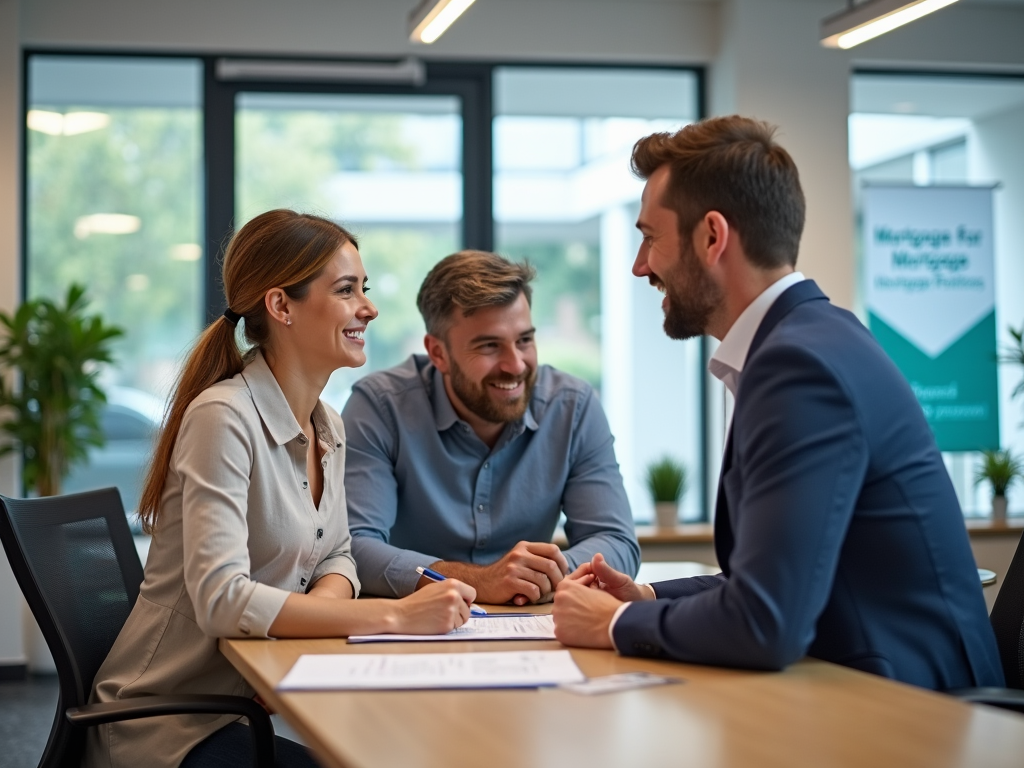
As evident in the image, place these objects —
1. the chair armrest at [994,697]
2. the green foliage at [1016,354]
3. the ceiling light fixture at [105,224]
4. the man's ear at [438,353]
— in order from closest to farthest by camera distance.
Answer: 1. the chair armrest at [994,697]
2. the man's ear at [438,353]
3. the green foliage at [1016,354]
4. the ceiling light fixture at [105,224]

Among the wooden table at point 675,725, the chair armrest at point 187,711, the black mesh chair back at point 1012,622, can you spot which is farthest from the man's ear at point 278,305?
the black mesh chair back at point 1012,622

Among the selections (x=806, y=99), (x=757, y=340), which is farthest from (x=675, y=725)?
(x=806, y=99)

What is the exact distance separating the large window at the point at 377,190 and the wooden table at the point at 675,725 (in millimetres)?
4606

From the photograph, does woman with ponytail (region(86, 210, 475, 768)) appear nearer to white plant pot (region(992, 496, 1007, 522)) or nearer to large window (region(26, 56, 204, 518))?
large window (region(26, 56, 204, 518))

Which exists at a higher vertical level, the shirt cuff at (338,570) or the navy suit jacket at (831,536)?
the navy suit jacket at (831,536)

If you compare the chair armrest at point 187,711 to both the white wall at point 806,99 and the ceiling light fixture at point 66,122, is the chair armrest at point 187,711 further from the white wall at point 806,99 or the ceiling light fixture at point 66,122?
the ceiling light fixture at point 66,122

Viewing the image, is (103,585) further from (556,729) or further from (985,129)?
(985,129)

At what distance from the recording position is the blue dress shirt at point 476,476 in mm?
2811

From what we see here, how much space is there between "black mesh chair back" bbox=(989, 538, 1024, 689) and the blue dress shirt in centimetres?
88

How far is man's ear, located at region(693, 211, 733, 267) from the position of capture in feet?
6.06

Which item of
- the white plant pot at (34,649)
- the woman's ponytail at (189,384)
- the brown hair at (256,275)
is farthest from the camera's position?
the white plant pot at (34,649)

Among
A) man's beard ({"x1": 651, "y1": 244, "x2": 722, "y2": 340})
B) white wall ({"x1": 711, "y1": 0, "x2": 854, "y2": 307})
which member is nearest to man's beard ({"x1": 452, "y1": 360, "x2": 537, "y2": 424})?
man's beard ({"x1": 651, "y1": 244, "x2": 722, "y2": 340})

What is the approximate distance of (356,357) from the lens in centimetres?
238

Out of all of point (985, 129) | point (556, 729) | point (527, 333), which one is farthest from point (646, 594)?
point (985, 129)
